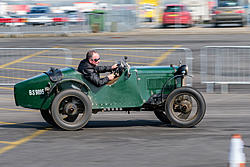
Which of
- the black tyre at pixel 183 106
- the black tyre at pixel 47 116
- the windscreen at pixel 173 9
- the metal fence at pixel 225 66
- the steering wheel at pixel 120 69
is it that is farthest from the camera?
the windscreen at pixel 173 9

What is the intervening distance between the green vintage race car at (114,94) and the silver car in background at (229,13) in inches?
928

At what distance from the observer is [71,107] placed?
9102 mm

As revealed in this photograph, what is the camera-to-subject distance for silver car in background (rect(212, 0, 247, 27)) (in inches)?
1260

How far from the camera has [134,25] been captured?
3419 cm

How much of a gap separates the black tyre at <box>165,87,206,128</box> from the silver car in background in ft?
77.6

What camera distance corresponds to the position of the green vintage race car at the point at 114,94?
9.12 m

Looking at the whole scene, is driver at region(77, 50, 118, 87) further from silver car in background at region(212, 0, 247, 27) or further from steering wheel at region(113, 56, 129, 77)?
silver car in background at region(212, 0, 247, 27)

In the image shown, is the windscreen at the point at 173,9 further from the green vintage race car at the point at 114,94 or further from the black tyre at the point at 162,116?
the green vintage race car at the point at 114,94

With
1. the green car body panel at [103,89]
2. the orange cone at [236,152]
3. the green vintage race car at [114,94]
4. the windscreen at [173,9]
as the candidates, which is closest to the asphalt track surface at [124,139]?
the green vintage race car at [114,94]

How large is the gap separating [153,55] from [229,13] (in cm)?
1886

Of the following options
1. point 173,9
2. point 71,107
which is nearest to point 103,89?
point 71,107

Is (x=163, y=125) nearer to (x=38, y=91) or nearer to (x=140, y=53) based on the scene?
(x=38, y=91)

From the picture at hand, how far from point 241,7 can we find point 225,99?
20459 millimetres

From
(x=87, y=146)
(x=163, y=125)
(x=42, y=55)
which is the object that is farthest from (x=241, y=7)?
(x=87, y=146)
